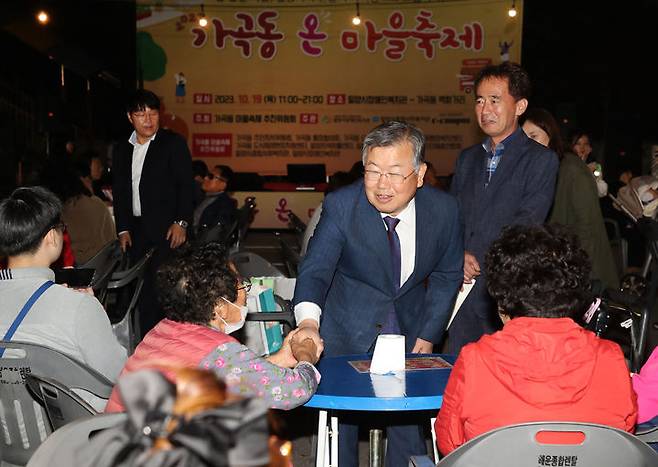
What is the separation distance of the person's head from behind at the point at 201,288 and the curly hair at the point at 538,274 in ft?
2.71

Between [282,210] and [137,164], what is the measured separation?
8.05 metres

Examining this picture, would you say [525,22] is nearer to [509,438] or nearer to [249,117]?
[249,117]

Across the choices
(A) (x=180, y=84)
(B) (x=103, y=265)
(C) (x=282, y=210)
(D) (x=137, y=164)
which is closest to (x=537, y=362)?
(B) (x=103, y=265)

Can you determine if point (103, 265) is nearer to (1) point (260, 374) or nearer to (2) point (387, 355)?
(2) point (387, 355)

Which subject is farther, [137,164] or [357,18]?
[357,18]

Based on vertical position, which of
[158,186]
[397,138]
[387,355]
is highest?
[397,138]

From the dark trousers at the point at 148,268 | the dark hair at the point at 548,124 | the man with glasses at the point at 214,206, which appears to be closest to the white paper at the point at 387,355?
the dark hair at the point at 548,124

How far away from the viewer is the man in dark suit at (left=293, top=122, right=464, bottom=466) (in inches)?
113

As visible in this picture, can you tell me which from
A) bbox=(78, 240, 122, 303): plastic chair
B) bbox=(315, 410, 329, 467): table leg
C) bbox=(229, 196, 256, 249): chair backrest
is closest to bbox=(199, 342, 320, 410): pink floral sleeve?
bbox=(315, 410, 329, 467): table leg

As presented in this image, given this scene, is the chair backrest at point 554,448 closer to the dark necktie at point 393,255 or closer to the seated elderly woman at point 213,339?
the seated elderly woman at point 213,339

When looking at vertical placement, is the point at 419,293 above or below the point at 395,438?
above

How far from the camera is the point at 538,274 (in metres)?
2.21

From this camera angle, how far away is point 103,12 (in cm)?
1755

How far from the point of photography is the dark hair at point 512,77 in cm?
368
